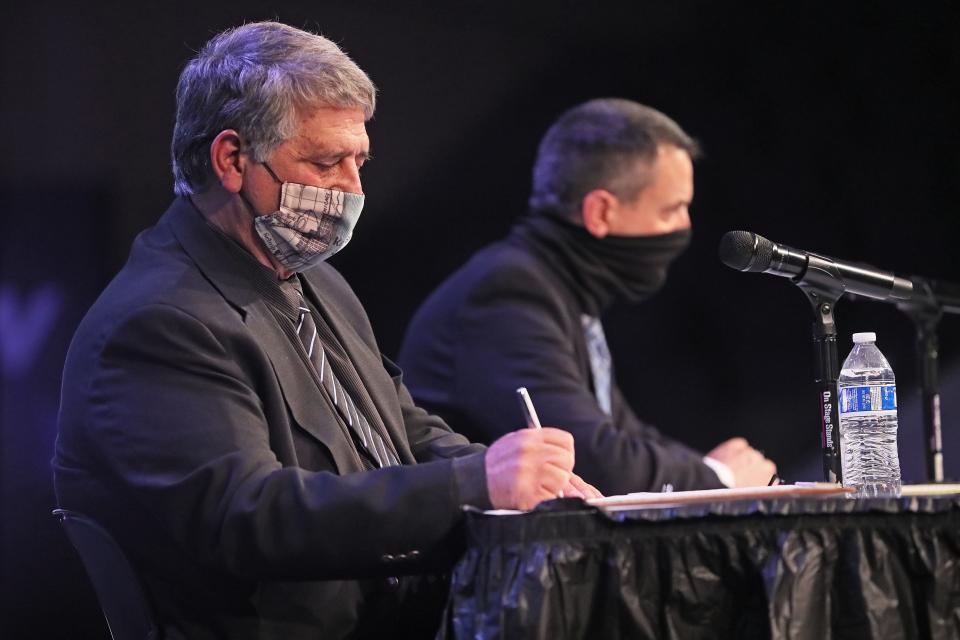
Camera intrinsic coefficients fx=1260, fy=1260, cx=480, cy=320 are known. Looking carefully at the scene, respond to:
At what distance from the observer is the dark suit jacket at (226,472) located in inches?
71.3

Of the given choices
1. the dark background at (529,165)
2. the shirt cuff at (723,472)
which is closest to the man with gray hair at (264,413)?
the dark background at (529,165)

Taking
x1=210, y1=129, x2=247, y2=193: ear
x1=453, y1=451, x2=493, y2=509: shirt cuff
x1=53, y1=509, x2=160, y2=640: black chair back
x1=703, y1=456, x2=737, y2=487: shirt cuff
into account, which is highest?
x1=210, y1=129, x2=247, y2=193: ear

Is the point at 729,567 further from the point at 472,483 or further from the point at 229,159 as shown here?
the point at 229,159

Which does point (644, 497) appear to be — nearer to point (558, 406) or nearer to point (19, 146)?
point (558, 406)

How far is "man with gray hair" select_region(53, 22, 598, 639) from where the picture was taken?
181cm

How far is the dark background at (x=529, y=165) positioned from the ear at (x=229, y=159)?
130 centimetres

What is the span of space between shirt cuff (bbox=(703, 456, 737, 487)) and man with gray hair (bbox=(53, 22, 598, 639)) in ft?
4.35

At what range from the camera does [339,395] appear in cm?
224

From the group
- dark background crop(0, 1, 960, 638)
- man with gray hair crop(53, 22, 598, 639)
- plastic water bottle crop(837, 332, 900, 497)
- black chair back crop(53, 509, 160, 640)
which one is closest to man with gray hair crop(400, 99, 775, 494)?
dark background crop(0, 1, 960, 638)

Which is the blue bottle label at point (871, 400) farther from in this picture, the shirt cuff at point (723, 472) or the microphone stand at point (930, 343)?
the shirt cuff at point (723, 472)

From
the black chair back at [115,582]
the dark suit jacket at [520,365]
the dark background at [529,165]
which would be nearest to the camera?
the black chair back at [115,582]

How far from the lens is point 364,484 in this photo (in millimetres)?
1833

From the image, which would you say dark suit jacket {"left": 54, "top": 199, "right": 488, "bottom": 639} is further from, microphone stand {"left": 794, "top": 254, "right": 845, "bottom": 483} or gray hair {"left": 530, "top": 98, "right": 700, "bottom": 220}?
gray hair {"left": 530, "top": 98, "right": 700, "bottom": 220}

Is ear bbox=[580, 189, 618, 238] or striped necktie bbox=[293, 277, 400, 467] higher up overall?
ear bbox=[580, 189, 618, 238]
